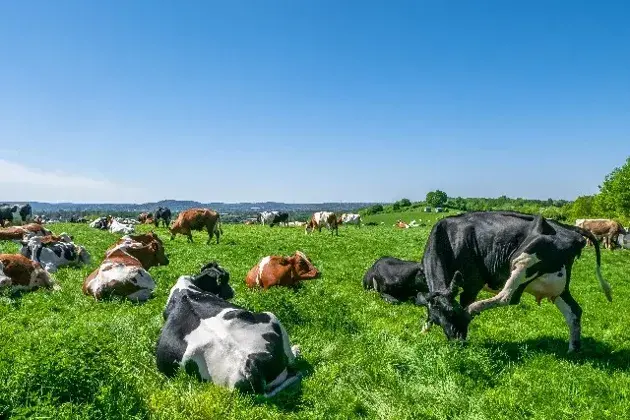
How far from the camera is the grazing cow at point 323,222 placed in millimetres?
38344

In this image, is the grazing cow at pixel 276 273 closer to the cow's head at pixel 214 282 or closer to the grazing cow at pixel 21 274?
the cow's head at pixel 214 282

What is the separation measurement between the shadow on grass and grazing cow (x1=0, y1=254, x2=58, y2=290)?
11.3 m

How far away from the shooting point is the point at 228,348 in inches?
267

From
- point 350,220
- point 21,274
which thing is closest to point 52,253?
point 21,274

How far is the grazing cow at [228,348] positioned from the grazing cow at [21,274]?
23.3ft

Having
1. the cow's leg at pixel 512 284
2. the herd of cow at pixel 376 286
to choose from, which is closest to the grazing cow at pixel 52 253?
the herd of cow at pixel 376 286

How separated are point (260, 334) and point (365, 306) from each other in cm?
574

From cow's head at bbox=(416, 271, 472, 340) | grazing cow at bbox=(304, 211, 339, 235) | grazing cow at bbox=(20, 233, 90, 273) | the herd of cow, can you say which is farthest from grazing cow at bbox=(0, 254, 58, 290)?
grazing cow at bbox=(304, 211, 339, 235)

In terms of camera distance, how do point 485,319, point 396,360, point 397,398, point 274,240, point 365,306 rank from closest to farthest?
point 397,398
point 396,360
point 485,319
point 365,306
point 274,240

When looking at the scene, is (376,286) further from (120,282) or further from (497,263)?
(120,282)

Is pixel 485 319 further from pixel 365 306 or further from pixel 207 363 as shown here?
pixel 207 363

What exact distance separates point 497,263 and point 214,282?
231 inches

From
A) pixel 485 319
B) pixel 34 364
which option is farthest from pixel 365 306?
pixel 34 364

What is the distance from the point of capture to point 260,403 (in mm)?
6289
